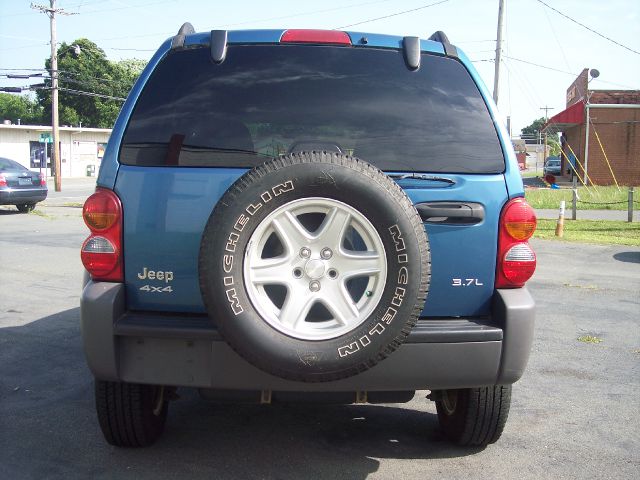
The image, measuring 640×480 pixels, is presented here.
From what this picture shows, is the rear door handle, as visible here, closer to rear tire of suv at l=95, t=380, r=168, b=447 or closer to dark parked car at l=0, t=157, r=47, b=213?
rear tire of suv at l=95, t=380, r=168, b=447

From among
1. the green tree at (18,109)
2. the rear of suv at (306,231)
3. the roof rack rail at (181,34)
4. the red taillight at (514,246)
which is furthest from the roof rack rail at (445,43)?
the green tree at (18,109)

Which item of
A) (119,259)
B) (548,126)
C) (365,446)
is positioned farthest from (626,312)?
(548,126)

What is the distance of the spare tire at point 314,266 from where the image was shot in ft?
8.82

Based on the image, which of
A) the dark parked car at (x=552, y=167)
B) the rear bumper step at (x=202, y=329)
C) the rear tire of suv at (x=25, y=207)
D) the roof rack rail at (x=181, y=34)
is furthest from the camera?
the dark parked car at (x=552, y=167)

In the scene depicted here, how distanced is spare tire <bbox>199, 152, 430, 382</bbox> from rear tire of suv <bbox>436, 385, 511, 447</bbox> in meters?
0.96

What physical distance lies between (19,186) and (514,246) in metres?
17.4

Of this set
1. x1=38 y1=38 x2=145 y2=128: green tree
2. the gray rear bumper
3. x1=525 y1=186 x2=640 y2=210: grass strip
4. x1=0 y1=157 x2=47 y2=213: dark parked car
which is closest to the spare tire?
the gray rear bumper

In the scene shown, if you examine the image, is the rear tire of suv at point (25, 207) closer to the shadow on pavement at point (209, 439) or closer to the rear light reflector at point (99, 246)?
the shadow on pavement at point (209, 439)

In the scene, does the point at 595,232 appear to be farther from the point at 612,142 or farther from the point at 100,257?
the point at 612,142

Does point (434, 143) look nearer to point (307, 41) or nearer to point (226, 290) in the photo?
point (307, 41)

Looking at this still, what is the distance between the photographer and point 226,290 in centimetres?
268

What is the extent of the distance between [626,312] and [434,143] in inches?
205

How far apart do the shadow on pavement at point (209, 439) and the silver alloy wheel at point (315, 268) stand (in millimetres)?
1006

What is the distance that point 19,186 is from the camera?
712 inches
